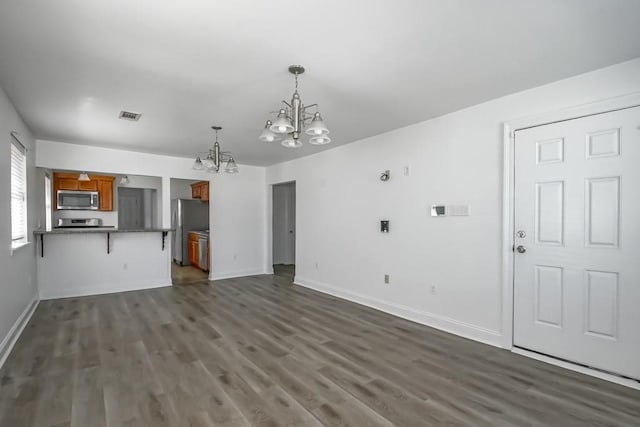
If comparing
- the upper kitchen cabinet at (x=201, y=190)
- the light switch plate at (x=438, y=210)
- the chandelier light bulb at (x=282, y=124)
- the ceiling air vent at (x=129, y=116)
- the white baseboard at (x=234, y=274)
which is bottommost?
the white baseboard at (x=234, y=274)

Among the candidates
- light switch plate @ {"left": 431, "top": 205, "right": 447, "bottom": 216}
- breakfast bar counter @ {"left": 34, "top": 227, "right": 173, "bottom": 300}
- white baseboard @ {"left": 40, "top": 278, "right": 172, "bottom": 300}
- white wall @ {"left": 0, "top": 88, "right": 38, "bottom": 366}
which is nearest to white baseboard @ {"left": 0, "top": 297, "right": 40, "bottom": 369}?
white wall @ {"left": 0, "top": 88, "right": 38, "bottom": 366}

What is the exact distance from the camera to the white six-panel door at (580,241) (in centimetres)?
250

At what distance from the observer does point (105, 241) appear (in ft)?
18.2

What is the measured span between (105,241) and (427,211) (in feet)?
17.5

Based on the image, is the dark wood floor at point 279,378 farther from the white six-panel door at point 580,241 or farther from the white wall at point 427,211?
the white wall at point 427,211

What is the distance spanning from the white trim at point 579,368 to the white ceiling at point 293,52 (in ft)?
8.13

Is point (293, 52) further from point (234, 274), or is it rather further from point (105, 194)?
point (105, 194)

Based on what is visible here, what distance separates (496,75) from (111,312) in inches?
209

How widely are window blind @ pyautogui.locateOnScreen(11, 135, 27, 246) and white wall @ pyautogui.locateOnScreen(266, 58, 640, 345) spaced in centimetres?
407

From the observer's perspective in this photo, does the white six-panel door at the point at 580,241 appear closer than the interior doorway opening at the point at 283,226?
Yes

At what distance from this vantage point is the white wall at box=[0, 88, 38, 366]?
2973 millimetres

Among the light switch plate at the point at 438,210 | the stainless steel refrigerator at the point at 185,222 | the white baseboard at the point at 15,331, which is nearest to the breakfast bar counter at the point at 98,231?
the white baseboard at the point at 15,331

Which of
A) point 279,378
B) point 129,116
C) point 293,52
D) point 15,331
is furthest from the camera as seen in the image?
point 129,116

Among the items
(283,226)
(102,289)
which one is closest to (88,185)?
(102,289)
